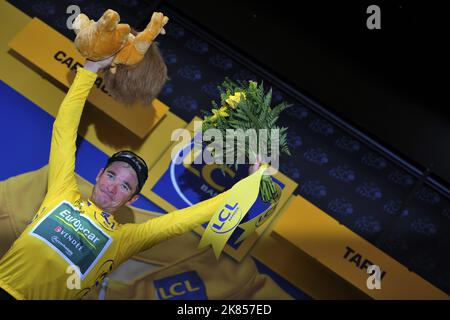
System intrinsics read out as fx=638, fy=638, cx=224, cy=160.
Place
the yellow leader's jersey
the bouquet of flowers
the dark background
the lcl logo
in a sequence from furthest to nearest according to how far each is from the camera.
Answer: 1. the dark background
2. the lcl logo
3. the bouquet of flowers
4. the yellow leader's jersey

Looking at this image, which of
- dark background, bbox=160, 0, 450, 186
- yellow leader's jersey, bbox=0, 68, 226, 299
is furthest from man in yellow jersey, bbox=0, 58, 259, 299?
dark background, bbox=160, 0, 450, 186

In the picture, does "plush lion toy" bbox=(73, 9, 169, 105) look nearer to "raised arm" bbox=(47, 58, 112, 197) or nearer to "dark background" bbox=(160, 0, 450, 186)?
"raised arm" bbox=(47, 58, 112, 197)

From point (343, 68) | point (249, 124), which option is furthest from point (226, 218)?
point (343, 68)

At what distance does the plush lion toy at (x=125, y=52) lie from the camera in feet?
8.10

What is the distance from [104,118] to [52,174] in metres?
0.44

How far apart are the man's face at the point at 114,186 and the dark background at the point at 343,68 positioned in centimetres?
94

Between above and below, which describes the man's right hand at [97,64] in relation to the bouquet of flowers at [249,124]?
below

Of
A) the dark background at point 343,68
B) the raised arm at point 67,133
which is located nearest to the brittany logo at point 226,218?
the raised arm at point 67,133

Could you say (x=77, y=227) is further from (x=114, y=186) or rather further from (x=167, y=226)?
(x=167, y=226)

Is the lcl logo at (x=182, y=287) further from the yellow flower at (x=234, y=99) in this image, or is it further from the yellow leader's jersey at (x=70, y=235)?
the yellow flower at (x=234, y=99)

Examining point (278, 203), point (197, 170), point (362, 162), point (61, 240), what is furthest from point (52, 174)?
point (362, 162)

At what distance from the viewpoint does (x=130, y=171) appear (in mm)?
2582

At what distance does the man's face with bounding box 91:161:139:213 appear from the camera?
8.39 feet

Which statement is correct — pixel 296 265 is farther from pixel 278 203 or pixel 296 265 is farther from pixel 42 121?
pixel 42 121
